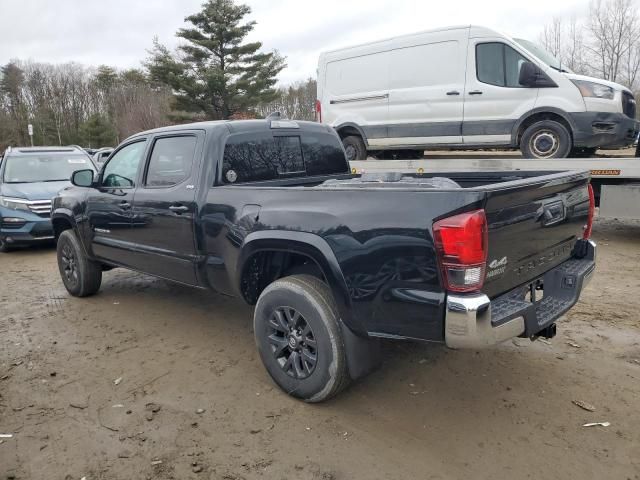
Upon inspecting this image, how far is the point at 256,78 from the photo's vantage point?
36.4 metres

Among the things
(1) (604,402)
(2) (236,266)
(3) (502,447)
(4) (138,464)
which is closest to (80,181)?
(2) (236,266)

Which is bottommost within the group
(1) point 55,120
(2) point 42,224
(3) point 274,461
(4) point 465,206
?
(3) point 274,461

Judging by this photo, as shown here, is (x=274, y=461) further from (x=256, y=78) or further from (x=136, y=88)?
(x=136, y=88)

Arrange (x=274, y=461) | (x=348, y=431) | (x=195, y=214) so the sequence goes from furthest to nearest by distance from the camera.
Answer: (x=195, y=214) < (x=348, y=431) < (x=274, y=461)

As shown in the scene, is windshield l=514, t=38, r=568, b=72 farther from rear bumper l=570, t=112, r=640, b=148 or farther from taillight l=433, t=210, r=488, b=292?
taillight l=433, t=210, r=488, b=292

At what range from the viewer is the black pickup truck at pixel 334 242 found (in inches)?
97.7

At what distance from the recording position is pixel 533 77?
22.5 ft

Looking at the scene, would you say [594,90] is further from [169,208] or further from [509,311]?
[169,208]

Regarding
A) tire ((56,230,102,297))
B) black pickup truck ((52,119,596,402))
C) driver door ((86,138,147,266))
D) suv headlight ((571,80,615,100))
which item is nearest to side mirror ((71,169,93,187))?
driver door ((86,138,147,266))

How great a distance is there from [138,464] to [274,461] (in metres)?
0.73

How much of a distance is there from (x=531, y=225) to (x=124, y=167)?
12.2 ft

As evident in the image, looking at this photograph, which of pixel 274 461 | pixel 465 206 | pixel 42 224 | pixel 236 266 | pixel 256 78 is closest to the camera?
pixel 465 206

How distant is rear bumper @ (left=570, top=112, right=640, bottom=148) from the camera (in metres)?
6.59

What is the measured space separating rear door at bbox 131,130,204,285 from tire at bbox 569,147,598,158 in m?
5.52
